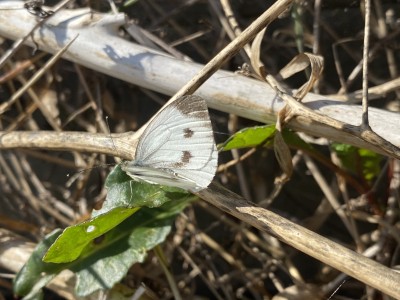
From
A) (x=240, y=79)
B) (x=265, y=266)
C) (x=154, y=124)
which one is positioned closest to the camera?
(x=154, y=124)

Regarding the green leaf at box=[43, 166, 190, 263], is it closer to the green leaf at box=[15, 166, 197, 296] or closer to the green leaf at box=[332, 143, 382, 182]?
the green leaf at box=[15, 166, 197, 296]

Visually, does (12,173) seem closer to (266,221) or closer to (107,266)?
(107,266)

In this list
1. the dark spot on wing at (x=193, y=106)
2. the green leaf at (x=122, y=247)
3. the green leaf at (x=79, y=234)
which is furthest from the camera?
the green leaf at (x=122, y=247)

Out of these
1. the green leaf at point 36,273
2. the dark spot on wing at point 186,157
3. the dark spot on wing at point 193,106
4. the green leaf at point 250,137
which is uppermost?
the dark spot on wing at point 193,106

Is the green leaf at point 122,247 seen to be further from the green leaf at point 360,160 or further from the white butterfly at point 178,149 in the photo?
the green leaf at point 360,160

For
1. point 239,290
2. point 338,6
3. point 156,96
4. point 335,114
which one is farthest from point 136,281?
point 338,6

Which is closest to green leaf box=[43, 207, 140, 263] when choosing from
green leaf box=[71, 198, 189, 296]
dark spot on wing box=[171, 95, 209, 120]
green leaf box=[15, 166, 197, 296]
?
green leaf box=[15, 166, 197, 296]

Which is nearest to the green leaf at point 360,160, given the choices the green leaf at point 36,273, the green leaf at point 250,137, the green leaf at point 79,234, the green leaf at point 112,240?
the green leaf at point 250,137
